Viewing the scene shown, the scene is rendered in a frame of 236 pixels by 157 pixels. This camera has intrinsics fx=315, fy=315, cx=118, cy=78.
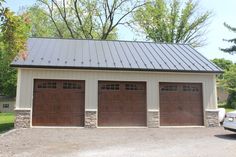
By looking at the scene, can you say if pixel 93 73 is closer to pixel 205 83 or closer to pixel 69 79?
pixel 69 79

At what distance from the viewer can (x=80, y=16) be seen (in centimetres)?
3803

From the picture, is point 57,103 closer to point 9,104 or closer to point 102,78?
point 102,78

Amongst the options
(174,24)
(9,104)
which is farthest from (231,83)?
(9,104)

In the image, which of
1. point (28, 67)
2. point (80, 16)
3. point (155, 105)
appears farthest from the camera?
point (80, 16)

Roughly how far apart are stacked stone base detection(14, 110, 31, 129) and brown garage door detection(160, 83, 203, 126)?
23.4ft

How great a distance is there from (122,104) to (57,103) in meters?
3.46

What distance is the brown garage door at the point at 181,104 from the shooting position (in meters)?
17.5

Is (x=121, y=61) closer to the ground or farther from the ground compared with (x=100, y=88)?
farther from the ground

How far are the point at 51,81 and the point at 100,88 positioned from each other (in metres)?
2.62

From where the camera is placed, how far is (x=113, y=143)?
39.3 ft

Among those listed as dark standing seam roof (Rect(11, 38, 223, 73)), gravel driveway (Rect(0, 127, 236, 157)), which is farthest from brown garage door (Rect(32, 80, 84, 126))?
dark standing seam roof (Rect(11, 38, 223, 73))

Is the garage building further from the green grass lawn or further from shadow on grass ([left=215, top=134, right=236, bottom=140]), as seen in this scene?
shadow on grass ([left=215, top=134, right=236, bottom=140])

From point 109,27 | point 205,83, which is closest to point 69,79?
point 205,83

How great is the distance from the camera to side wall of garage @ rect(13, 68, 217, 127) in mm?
16188
